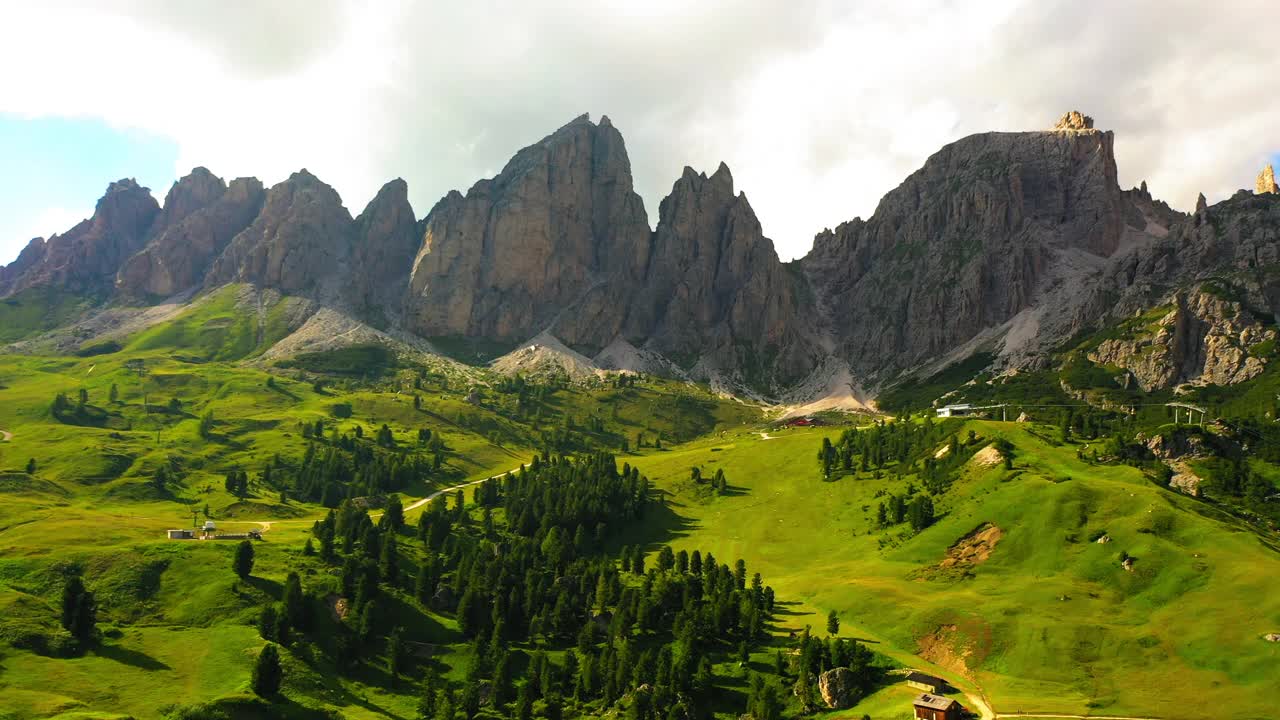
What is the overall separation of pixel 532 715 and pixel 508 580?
41746 mm

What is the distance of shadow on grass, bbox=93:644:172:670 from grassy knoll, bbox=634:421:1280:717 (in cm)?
9674

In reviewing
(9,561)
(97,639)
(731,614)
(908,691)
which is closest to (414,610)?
(97,639)

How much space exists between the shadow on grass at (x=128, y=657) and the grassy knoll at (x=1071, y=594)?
9674cm

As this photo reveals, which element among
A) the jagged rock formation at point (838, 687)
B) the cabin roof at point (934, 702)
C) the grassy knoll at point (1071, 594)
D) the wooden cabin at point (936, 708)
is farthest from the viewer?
the jagged rock formation at point (838, 687)

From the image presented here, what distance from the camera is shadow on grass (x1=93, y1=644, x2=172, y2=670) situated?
11919 cm

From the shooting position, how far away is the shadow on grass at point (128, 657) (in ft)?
391

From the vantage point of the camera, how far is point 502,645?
473 feet

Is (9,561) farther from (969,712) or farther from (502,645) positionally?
(969,712)

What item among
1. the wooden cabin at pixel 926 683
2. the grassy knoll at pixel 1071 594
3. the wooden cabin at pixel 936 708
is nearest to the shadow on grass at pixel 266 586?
the grassy knoll at pixel 1071 594

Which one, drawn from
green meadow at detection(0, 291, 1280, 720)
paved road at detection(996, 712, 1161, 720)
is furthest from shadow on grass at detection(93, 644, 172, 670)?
paved road at detection(996, 712, 1161, 720)

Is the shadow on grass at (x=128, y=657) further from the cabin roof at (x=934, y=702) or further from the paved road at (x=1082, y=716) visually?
the paved road at (x=1082, y=716)

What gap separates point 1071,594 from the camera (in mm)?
129375

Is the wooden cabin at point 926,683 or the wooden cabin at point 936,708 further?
the wooden cabin at point 926,683

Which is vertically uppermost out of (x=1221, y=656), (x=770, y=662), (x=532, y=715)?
(x=1221, y=656)
